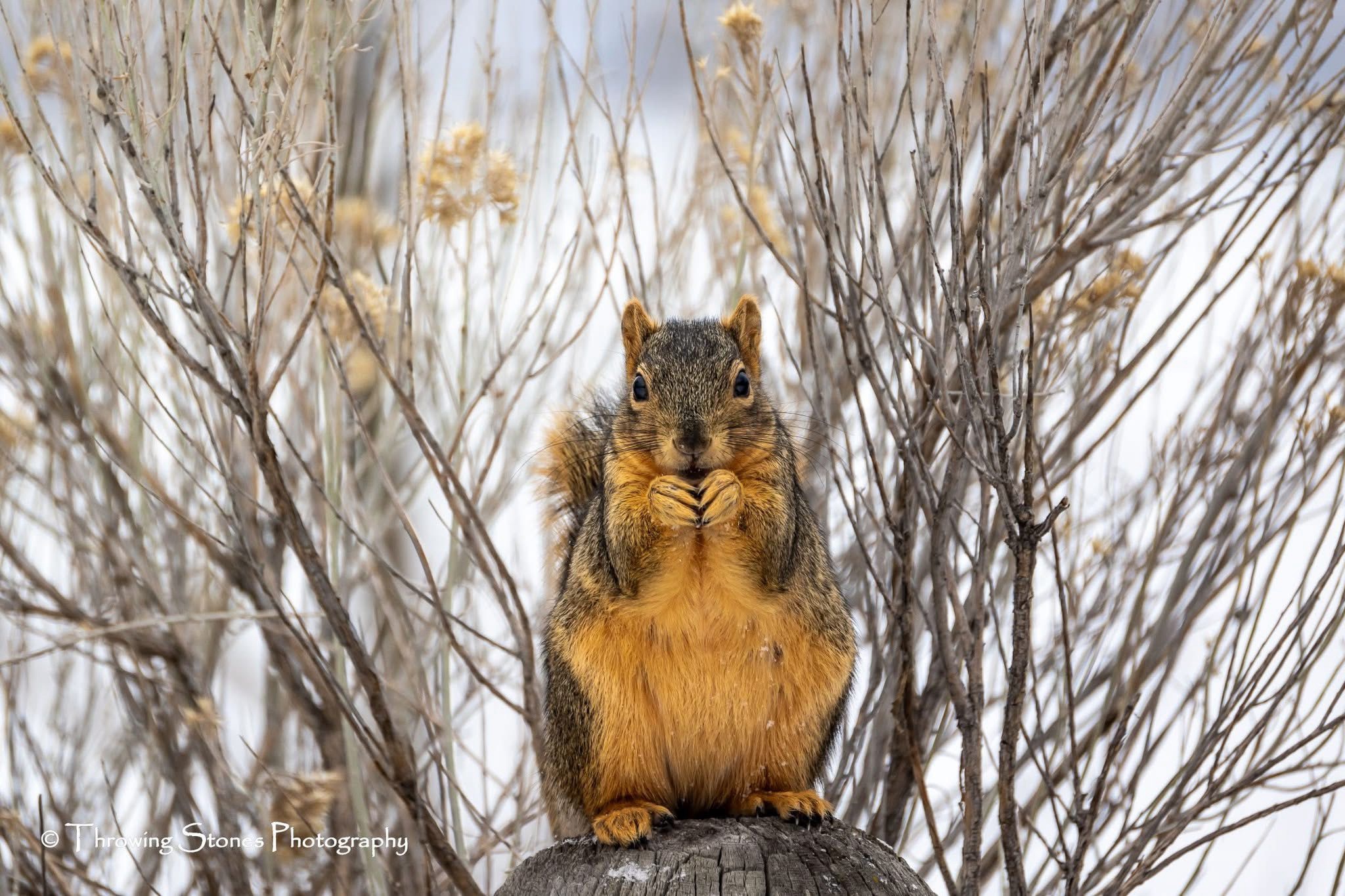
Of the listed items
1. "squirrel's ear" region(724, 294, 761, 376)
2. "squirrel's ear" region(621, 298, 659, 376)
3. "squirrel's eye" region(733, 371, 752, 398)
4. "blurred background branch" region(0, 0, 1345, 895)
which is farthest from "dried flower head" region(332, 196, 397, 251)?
"squirrel's eye" region(733, 371, 752, 398)

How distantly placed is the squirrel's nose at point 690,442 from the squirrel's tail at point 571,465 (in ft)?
1.45

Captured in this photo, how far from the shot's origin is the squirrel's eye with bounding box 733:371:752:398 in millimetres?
2115

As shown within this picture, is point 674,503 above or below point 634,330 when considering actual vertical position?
below

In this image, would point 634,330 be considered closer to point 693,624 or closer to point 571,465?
point 571,465

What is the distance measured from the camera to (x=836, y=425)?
94.2 inches

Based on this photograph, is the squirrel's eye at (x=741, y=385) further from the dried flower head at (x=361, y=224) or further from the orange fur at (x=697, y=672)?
the dried flower head at (x=361, y=224)

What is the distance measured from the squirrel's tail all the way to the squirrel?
23cm

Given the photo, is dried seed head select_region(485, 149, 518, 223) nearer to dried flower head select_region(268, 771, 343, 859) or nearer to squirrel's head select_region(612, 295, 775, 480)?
squirrel's head select_region(612, 295, 775, 480)

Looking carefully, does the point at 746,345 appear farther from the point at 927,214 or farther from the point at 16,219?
the point at 16,219

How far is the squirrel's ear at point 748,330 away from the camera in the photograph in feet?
7.36

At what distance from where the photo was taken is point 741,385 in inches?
83.5

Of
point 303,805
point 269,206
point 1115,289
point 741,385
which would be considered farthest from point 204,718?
point 1115,289

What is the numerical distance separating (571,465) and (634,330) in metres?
0.35

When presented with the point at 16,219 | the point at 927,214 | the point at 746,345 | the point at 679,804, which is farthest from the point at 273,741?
the point at 927,214
